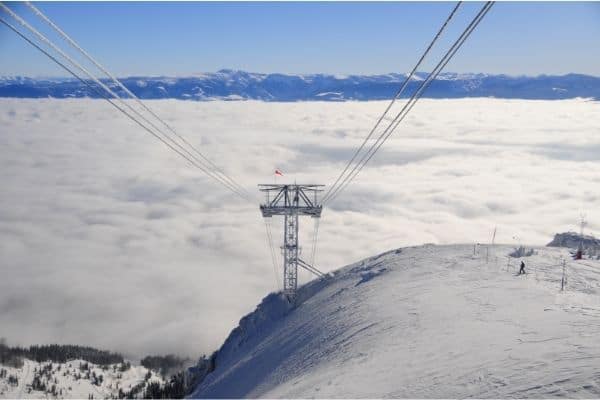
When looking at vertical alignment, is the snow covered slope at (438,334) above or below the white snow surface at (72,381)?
above

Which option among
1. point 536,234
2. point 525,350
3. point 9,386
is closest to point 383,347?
point 525,350

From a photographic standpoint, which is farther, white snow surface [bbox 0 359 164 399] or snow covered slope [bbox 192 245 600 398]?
white snow surface [bbox 0 359 164 399]

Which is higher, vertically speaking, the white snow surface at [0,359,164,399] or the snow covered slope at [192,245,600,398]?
the snow covered slope at [192,245,600,398]

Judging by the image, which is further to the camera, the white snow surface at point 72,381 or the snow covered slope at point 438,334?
the white snow surface at point 72,381

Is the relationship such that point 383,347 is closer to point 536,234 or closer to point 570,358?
point 570,358
